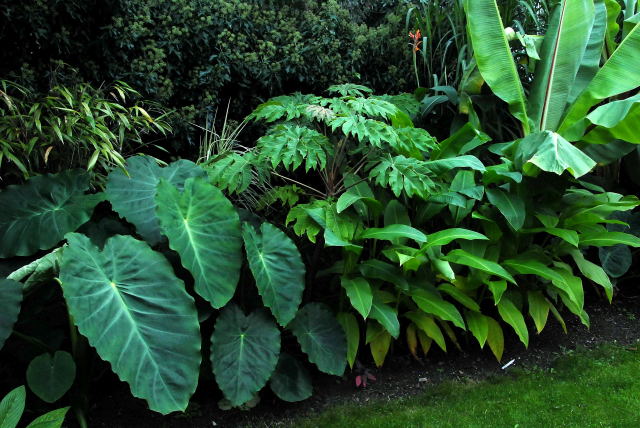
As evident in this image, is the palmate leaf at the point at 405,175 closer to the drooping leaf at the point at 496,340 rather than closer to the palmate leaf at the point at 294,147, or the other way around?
the palmate leaf at the point at 294,147

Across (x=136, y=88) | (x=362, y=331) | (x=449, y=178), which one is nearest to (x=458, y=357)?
(x=362, y=331)

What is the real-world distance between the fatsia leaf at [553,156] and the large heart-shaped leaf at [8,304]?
2.74m

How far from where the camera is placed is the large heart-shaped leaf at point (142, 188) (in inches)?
116

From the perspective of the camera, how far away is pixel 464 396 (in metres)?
3.10

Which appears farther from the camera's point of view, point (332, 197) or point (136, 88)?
point (136, 88)

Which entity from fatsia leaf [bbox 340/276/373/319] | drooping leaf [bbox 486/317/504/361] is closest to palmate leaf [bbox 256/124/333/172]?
fatsia leaf [bbox 340/276/373/319]

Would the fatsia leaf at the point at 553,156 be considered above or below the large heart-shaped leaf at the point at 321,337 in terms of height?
above

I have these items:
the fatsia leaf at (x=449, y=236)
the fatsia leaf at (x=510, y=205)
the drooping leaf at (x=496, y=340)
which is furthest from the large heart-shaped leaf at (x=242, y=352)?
the fatsia leaf at (x=510, y=205)

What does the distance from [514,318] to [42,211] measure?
2.78 m

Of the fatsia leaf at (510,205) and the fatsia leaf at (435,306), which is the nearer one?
the fatsia leaf at (435,306)

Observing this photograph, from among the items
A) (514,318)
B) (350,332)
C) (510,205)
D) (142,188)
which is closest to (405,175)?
(510,205)

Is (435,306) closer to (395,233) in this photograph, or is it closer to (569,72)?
(395,233)

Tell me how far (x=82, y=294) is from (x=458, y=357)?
2.26 meters

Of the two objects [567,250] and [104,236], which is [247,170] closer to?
[104,236]
